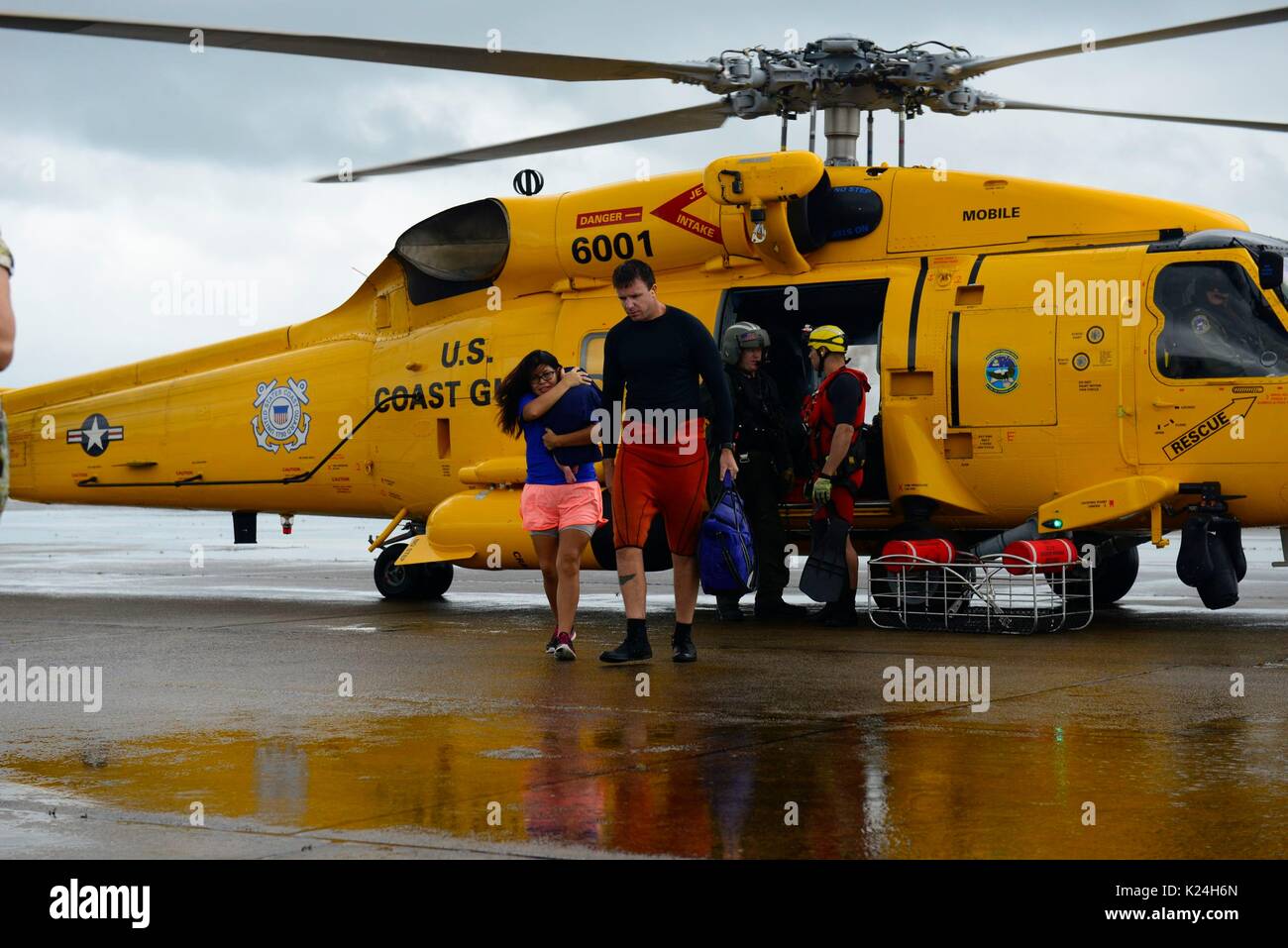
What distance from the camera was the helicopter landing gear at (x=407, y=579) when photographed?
46.1 feet

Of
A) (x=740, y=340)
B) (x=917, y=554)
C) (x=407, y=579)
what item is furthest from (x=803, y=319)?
(x=407, y=579)

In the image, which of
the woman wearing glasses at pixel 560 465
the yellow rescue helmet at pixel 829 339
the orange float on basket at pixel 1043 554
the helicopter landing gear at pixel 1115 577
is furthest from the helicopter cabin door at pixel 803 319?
the woman wearing glasses at pixel 560 465

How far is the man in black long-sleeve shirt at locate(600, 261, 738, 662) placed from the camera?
8.73 m

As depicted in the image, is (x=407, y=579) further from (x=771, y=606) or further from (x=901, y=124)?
(x=901, y=124)

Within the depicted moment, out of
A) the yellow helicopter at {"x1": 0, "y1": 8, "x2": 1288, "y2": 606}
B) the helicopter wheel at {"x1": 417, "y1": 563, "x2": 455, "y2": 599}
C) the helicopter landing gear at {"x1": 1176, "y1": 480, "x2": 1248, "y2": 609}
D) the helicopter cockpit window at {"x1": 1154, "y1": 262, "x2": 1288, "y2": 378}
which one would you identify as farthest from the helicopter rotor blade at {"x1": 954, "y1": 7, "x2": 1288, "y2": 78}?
the helicopter wheel at {"x1": 417, "y1": 563, "x2": 455, "y2": 599}

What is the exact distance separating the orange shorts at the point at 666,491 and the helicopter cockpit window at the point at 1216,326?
363cm

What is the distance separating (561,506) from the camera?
920cm

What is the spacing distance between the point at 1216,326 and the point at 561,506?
450 centimetres

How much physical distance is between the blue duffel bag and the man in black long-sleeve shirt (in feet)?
4.70

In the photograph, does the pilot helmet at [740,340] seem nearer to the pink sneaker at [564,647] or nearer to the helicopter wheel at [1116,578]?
the pink sneaker at [564,647]
